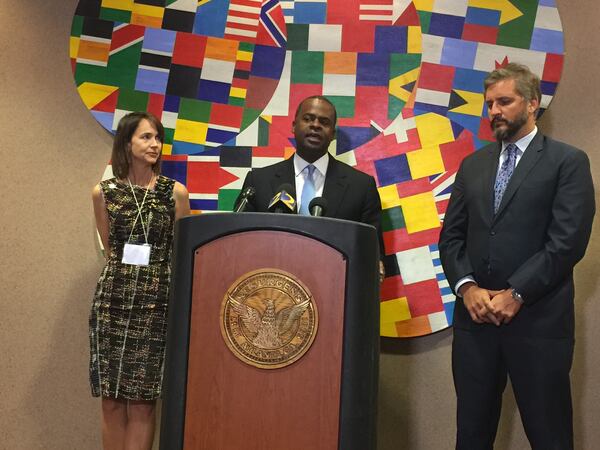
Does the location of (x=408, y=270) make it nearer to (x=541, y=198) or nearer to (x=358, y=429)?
(x=541, y=198)

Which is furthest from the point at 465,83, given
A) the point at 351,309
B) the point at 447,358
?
the point at 351,309

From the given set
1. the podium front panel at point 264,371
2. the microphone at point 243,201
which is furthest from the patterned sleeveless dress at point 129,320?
the podium front panel at point 264,371

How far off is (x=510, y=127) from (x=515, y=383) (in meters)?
0.93

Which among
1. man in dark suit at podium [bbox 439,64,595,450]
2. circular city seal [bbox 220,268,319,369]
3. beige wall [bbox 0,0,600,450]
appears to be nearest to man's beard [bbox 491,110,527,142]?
man in dark suit at podium [bbox 439,64,595,450]

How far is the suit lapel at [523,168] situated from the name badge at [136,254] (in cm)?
150

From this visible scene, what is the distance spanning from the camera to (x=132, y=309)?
3078 mm

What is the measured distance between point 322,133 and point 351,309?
1273 mm

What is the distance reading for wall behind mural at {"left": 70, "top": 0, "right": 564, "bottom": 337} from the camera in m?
3.35

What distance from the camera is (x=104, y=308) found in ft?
10.1

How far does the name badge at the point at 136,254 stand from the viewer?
122 inches

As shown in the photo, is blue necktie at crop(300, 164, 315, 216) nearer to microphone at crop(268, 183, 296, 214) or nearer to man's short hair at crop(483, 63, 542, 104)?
microphone at crop(268, 183, 296, 214)

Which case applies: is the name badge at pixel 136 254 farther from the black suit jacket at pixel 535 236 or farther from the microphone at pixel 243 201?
the black suit jacket at pixel 535 236

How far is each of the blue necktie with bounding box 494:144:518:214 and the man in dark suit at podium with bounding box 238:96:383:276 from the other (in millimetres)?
666

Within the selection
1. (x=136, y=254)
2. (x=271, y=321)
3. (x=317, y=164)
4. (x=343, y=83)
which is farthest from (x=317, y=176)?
(x=271, y=321)
